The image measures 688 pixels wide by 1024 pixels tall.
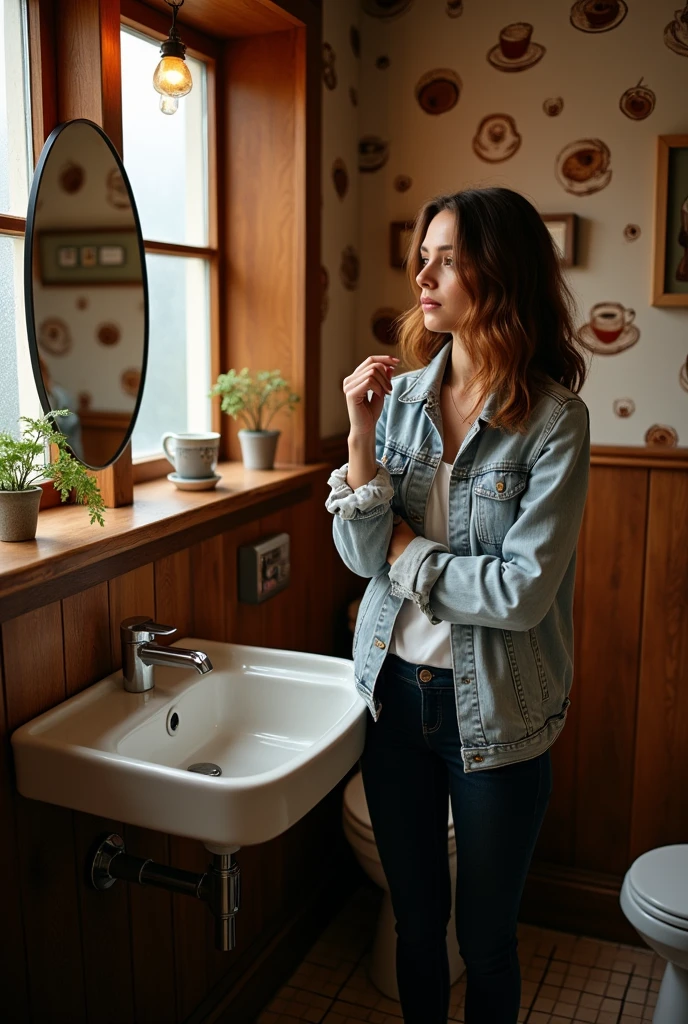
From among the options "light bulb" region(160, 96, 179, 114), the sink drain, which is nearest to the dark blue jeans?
the sink drain

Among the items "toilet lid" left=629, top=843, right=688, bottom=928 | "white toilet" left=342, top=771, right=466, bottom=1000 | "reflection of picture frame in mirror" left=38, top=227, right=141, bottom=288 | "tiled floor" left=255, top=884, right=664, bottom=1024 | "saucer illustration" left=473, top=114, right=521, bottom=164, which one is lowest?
"tiled floor" left=255, top=884, right=664, bottom=1024

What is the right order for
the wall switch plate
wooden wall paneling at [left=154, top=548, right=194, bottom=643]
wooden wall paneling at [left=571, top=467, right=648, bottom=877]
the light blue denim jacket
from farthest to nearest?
wooden wall paneling at [left=571, top=467, right=648, bottom=877] < the wall switch plate < wooden wall paneling at [left=154, top=548, right=194, bottom=643] < the light blue denim jacket

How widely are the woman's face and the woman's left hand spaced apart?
1.08 ft

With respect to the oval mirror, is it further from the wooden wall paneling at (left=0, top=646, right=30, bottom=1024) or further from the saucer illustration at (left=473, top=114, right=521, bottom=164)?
the saucer illustration at (left=473, top=114, right=521, bottom=164)

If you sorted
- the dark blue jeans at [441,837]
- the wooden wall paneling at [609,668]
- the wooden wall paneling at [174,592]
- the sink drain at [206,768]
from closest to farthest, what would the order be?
the dark blue jeans at [441,837] < the sink drain at [206,768] < the wooden wall paneling at [174,592] < the wooden wall paneling at [609,668]

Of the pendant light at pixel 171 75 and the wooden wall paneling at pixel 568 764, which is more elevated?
the pendant light at pixel 171 75

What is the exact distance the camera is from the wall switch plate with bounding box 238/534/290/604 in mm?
2074

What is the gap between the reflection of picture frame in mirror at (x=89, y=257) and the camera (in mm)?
1583

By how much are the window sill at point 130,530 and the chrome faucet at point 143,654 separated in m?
0.10

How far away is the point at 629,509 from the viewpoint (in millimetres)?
2408

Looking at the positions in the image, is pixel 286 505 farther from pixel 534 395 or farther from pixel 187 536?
pixel 534 395

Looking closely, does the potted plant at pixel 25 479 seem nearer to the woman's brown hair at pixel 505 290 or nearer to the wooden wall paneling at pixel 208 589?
the wooden wall paneling at pixel 208 589

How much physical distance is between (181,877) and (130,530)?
22.6 inches

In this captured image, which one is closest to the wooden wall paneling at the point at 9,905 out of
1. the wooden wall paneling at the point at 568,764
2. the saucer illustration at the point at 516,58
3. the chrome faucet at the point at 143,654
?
the chrome faucet at the point at 143,654
